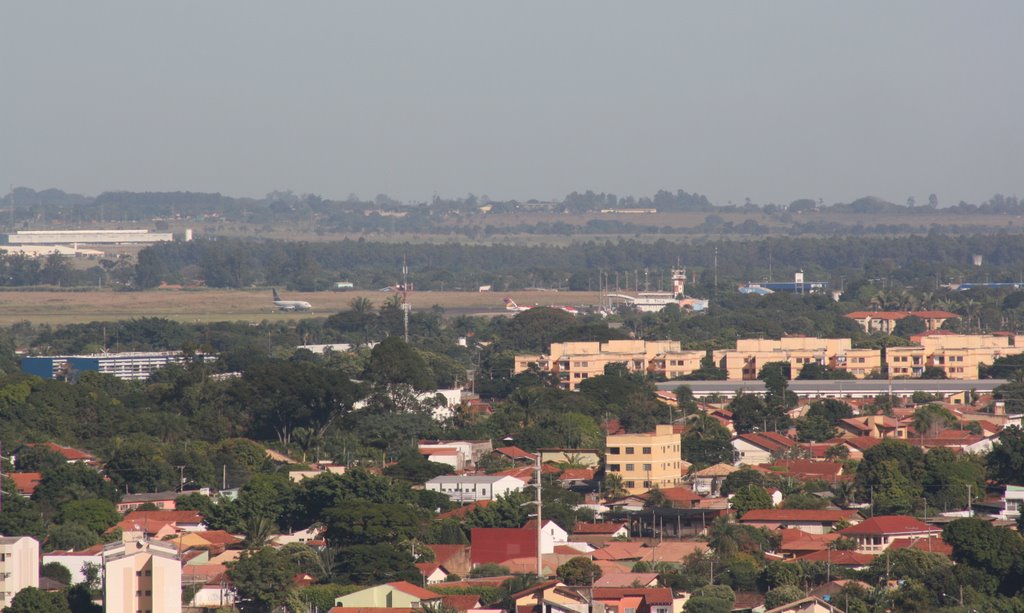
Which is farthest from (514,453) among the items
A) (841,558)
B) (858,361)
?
(858,361)

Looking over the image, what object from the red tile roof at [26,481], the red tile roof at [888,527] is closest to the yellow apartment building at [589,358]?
the red tile roof at [26,481]

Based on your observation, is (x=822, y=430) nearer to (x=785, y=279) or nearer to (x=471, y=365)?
(x=471, y=365)

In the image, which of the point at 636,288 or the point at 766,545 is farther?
the point at 636,288

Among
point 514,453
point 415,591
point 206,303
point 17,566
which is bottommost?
point 206,303

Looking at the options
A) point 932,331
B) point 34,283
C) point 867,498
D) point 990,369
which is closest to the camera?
point 867,498

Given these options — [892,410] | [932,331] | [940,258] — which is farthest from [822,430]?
[940,258]

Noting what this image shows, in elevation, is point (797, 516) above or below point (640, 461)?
above

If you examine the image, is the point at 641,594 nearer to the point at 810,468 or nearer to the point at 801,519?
the point at 801,519
